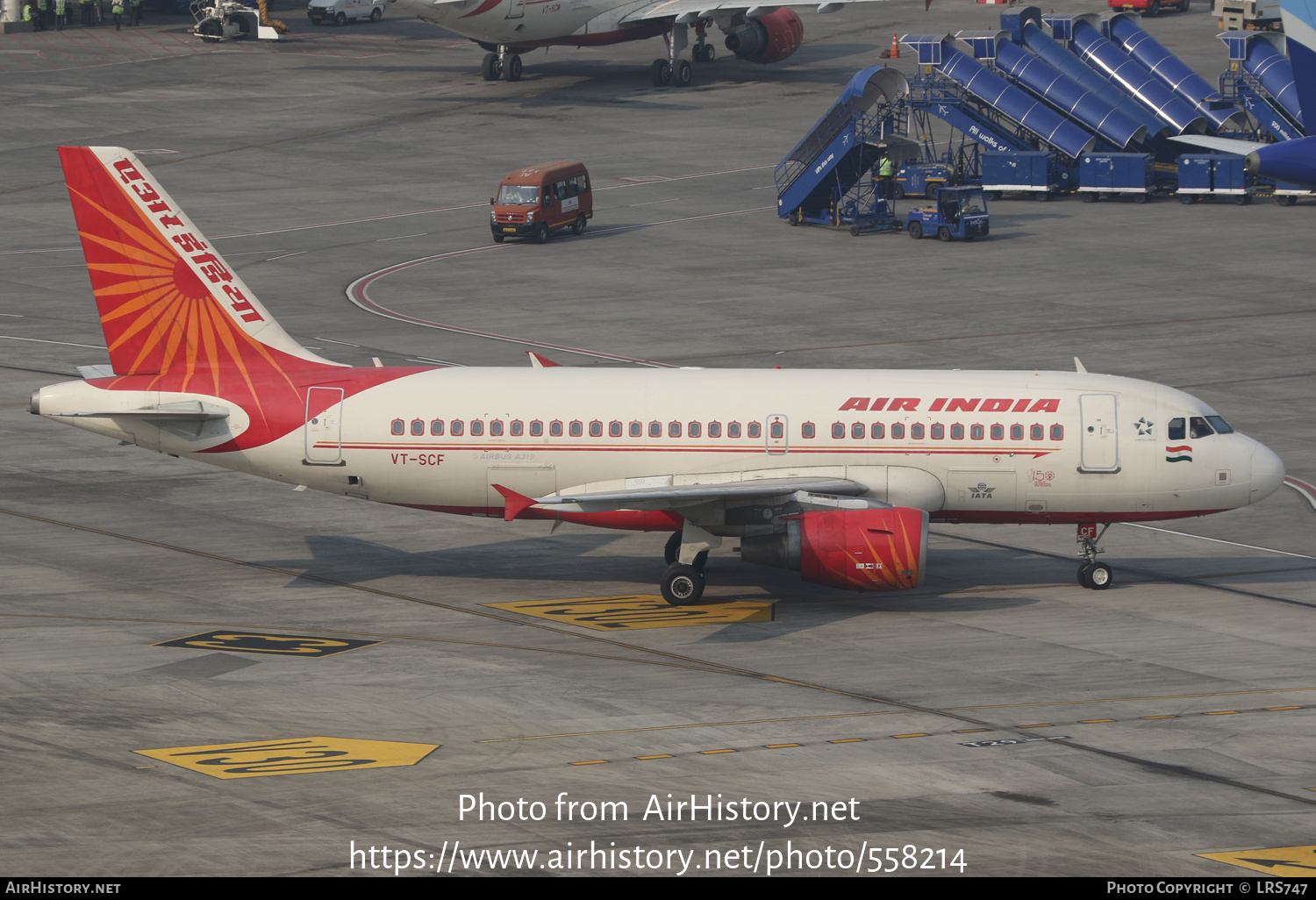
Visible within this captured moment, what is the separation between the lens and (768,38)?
118750 mm

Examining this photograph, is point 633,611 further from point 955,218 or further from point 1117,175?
point 1117,175

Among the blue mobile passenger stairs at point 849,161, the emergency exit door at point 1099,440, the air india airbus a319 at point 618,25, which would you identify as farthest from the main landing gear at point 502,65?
the emergency exit door at point 1099,440

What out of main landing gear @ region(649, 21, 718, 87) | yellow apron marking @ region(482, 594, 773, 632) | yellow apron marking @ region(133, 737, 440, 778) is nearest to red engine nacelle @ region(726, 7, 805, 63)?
main landing gear @ region(649, 21, 718, 87)

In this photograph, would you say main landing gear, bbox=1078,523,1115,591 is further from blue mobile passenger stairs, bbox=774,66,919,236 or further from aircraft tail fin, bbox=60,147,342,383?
blue mobile passenger stairs, bbox=774,66,919,236

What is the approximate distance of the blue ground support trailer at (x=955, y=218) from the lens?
8069 centimetres

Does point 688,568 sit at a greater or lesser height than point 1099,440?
lesser

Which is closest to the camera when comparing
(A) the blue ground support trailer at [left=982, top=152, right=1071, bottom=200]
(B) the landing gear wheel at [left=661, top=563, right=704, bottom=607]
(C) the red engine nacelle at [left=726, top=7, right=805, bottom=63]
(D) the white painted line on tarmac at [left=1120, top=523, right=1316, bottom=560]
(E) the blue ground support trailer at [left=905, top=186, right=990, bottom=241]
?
(B) the landing gear wheel at [left=661, top=563, right=704, bottom=607]

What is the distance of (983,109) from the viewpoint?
96312 millimetres

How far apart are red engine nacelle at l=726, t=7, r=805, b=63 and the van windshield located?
4402 cm

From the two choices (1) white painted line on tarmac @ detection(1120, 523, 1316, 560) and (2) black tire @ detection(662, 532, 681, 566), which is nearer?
(2) black tire @ detection(662, 532, 681, 566)

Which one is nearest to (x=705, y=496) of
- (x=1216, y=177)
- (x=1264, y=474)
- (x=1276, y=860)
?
(x=1264, y=474)

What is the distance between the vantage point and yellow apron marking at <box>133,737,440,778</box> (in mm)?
25688

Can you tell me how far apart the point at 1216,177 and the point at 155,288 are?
223ft

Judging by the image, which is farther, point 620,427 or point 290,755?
point 620,427
